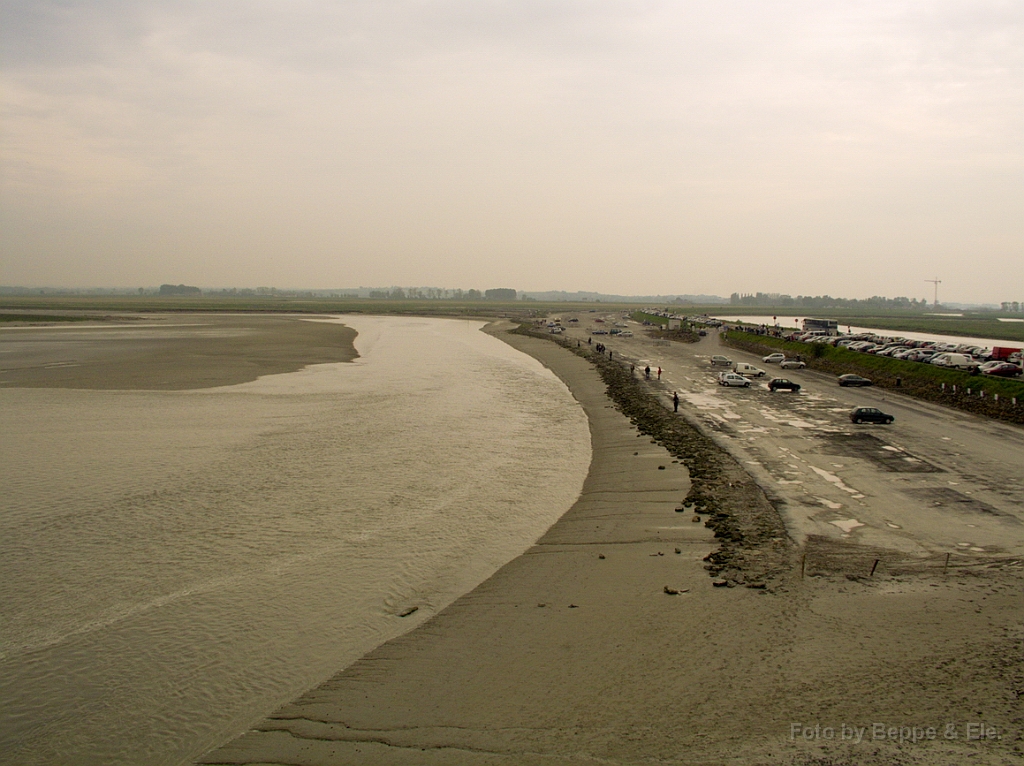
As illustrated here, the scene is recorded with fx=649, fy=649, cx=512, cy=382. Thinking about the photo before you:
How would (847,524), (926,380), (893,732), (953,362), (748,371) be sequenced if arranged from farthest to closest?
(748,371) → (953,362) → (926,380) → (847,524) → (893,732)

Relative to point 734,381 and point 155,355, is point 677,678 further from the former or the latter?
point 155,355

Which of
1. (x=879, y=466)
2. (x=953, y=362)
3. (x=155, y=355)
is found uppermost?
(x=953, y=362)

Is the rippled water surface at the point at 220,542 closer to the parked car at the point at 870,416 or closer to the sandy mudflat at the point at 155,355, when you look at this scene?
the sandy mudflat at the point at 155,355

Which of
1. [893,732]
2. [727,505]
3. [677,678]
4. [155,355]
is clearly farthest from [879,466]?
[155,355]

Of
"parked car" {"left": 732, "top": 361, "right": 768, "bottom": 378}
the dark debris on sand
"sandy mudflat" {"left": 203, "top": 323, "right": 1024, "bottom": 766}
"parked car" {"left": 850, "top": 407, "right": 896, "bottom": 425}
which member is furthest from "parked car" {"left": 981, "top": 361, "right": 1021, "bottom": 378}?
"sandy mudflat" {"left": 203, "top": 323, "right": 1024, "bottom": 766}

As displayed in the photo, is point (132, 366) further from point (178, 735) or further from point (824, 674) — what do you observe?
point (824, 674)

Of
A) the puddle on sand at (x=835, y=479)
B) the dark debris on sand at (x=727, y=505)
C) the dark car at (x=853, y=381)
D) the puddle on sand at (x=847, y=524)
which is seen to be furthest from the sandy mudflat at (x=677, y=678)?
the dark car at (x=853, y=381)

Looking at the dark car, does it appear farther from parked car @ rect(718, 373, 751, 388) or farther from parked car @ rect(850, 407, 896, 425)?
parked car @ rect(850, 407, 896, 425)
